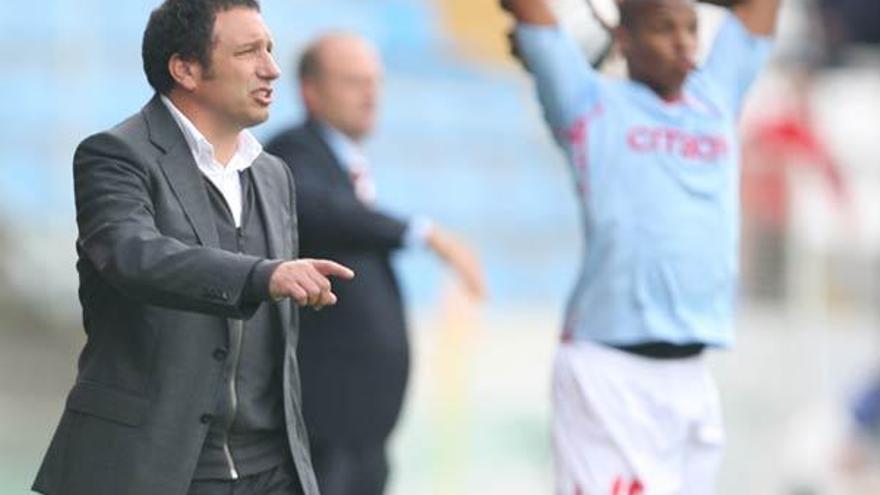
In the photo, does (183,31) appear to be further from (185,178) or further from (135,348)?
(135,348)

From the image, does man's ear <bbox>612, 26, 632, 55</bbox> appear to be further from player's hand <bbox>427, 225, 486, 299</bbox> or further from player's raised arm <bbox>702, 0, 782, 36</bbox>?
player's hand <bbox>427, 225, 486, 299</bbox>

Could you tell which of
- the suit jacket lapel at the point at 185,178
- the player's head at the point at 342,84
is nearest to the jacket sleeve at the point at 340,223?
the player's head at the point at 342,84

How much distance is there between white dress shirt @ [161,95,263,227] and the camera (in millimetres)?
5152

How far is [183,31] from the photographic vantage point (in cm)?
514

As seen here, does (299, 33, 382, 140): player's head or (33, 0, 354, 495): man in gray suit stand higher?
(33, 0, 354, 495): man in gray suit

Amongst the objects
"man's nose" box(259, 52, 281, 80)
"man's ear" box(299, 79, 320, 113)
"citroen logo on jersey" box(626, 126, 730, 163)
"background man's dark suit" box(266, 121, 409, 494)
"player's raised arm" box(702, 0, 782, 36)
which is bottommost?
"background man's dark suit" box(266, 121, 409, 494)

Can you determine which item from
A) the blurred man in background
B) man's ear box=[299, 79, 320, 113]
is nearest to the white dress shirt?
the blurred man in background

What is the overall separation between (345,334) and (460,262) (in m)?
0.56

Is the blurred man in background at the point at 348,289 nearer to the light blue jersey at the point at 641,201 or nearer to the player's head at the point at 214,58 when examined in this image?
the light blue jersey at the point at 641,201

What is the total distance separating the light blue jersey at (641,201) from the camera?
6.92 meters

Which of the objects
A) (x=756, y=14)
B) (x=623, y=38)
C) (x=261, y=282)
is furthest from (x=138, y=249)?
(x=756, y=14)

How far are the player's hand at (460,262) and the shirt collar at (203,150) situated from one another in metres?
2.62

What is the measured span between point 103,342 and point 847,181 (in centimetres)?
1243

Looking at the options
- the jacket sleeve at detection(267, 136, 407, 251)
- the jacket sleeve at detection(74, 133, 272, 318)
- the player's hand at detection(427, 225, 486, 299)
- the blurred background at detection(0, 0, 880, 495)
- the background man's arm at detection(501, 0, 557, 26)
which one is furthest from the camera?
the blurred background at detection(0, 0, 880, 495)
